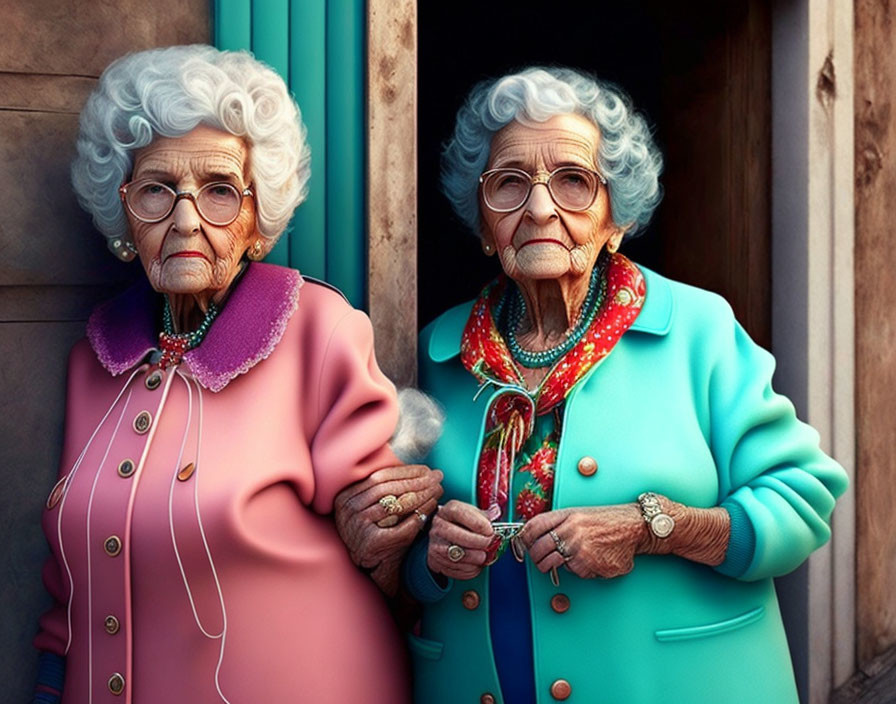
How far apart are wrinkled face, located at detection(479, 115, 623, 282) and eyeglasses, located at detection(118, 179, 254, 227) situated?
0.52m

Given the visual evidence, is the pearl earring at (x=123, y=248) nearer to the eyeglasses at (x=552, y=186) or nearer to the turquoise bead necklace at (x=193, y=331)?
the turquoise bead necklace at (x=193, y=331)

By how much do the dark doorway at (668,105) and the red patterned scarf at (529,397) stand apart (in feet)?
1.62

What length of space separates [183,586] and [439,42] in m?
2.63

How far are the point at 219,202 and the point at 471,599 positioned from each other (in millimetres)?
889

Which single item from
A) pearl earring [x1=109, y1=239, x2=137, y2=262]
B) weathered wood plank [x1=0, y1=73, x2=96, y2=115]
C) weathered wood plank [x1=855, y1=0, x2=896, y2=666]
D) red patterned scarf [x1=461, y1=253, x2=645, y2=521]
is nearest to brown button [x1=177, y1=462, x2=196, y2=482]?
pearl earring [x1=109, y1=239, x2=137, y2=262]

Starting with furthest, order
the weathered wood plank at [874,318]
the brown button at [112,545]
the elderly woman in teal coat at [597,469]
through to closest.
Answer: the weathered wood plank at [874,318]
the elderly woman in teal coat at [597,469]
the brown button at [112,545]

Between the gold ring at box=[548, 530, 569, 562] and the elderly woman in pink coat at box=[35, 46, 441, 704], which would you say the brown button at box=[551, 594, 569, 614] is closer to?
the gold ring at box=[548, 530, 569, 562]

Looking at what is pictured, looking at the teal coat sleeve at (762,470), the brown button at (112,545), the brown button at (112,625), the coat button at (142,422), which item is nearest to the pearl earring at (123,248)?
the coat button at (142,422)

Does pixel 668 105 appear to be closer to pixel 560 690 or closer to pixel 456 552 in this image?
pixel 456 552

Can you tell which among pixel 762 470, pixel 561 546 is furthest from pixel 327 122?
pixel 762 470

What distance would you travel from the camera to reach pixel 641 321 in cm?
244

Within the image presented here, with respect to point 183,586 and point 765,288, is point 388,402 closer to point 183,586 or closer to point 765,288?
point 183,586

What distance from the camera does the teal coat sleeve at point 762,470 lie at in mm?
2312

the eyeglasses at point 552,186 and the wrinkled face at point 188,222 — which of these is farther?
the eyeglasses at point 552,186
